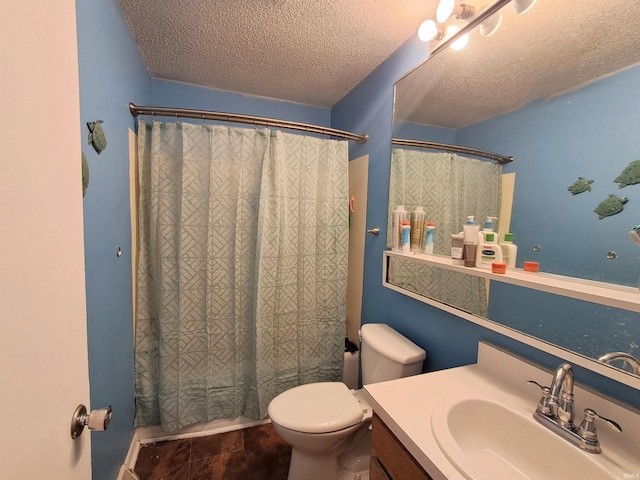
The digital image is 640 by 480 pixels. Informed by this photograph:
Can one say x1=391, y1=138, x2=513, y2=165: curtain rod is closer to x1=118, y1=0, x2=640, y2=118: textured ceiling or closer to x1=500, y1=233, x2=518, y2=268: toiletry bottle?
x1=118, y1=0, x2=640, y2=118: textured ceiling

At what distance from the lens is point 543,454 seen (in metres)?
0.71

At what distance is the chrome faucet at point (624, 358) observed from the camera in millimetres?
637

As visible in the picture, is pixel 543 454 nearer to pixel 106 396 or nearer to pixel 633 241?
pixel 633 241

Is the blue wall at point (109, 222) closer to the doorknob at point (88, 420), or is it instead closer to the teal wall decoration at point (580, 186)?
the doorknob at point (88, 420)

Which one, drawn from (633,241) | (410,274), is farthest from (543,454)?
(410,274)

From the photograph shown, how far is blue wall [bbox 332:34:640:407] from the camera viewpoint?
1101mm

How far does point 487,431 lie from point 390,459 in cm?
32

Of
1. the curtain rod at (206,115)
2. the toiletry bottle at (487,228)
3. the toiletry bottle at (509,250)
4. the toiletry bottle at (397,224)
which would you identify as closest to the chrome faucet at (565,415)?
the toiletry bottle at (509,250)

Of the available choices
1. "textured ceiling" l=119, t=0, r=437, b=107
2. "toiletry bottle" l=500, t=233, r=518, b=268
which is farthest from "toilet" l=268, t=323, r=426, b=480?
"textured ceiling" l=119, t=0, r=437, b=107

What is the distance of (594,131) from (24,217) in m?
1.25

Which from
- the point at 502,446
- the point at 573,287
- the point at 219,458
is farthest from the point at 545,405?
the point at 219,458

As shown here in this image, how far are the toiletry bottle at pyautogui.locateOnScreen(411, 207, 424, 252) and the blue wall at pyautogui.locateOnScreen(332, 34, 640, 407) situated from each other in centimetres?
27

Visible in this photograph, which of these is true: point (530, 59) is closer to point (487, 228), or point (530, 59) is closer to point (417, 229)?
point (487, 228)

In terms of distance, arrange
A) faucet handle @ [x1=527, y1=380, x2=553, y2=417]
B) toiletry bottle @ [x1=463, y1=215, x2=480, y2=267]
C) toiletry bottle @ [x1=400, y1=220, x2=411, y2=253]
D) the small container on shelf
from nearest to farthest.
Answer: faucet handle @ [x1=527, y1=380, x2=553, y2=417]
the small container on shelf
toiletry bottle @ [x1=463, y1=215, x2=480, y2=267]
toiletry bottle @ [x1=400, y1=220, x2=411, y2=253]
